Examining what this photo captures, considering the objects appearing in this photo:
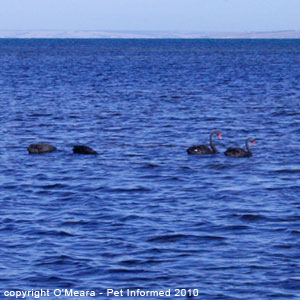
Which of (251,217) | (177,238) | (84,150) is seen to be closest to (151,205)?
(251,217)

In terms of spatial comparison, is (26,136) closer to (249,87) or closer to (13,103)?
(13,103)

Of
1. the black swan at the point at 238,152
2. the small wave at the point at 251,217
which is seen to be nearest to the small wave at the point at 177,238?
the small wave at the point at 251,217

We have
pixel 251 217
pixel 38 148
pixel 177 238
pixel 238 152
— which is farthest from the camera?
pixel 38 148

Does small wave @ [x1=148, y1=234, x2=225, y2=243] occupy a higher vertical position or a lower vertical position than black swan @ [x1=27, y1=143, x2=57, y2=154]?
higher

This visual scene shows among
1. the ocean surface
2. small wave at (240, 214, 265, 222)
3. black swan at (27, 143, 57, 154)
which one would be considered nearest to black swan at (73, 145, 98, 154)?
the ocean surface

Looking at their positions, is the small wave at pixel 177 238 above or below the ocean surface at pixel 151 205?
above

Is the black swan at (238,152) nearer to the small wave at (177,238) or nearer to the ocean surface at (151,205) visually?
the ocean surface at (151,205)

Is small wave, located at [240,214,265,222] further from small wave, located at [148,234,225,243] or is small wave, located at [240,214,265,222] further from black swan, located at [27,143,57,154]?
black swan, located at [27,143,57,154]

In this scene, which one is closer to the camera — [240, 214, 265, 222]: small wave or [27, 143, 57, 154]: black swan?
[240, 214, 265, 222]: small wave

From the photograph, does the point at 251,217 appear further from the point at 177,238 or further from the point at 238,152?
the point at 238,152

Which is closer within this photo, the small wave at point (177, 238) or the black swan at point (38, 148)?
the small wave at point (177, 238)

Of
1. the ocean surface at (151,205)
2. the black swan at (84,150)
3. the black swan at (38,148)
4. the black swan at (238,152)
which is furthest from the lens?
the black swan at (38,148)

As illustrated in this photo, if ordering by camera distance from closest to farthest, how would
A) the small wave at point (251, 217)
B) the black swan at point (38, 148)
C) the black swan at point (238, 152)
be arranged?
the small wave at point (251, 217) < the black swan at point (238, 152) < the black swan at point (38, 148)

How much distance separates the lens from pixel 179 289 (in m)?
14.0
